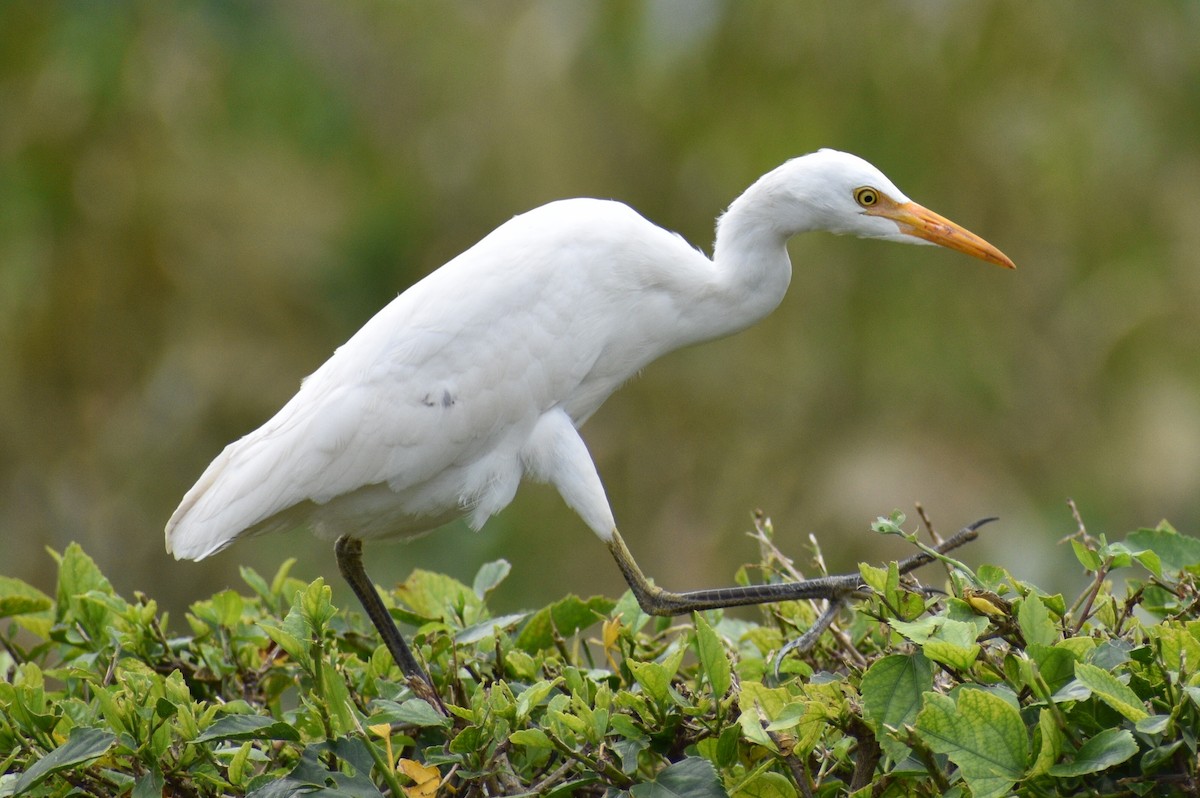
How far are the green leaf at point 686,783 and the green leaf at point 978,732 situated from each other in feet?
1.05

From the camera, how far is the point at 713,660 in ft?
6.01

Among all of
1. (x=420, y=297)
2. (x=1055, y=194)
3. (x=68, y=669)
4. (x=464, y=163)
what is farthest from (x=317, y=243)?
Result: (x=68, y=669)

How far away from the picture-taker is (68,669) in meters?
2.40

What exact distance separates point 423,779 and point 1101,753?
0.87 metres

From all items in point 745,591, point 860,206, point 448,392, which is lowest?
point 745,591

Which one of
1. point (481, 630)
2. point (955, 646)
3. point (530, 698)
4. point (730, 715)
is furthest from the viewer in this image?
point (481, 630)

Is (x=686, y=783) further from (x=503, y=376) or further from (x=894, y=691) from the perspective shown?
(x=503, y=376)

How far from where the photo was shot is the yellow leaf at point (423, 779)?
182cm

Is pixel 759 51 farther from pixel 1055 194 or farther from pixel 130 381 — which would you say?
pixel 130 381

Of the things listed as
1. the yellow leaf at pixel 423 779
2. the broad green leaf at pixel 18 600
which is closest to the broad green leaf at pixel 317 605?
the yellow leaf at pixel 423 779

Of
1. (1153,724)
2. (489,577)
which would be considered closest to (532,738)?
(1153,724)

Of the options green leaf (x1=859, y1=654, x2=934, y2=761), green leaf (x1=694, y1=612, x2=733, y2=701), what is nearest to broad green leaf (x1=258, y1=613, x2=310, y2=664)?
green leaf (x1=694, y1=612, x2=733, y2=701)

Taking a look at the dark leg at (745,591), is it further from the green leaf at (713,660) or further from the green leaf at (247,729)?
the green leaf at (247,729)

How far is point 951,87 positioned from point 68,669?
585cm
